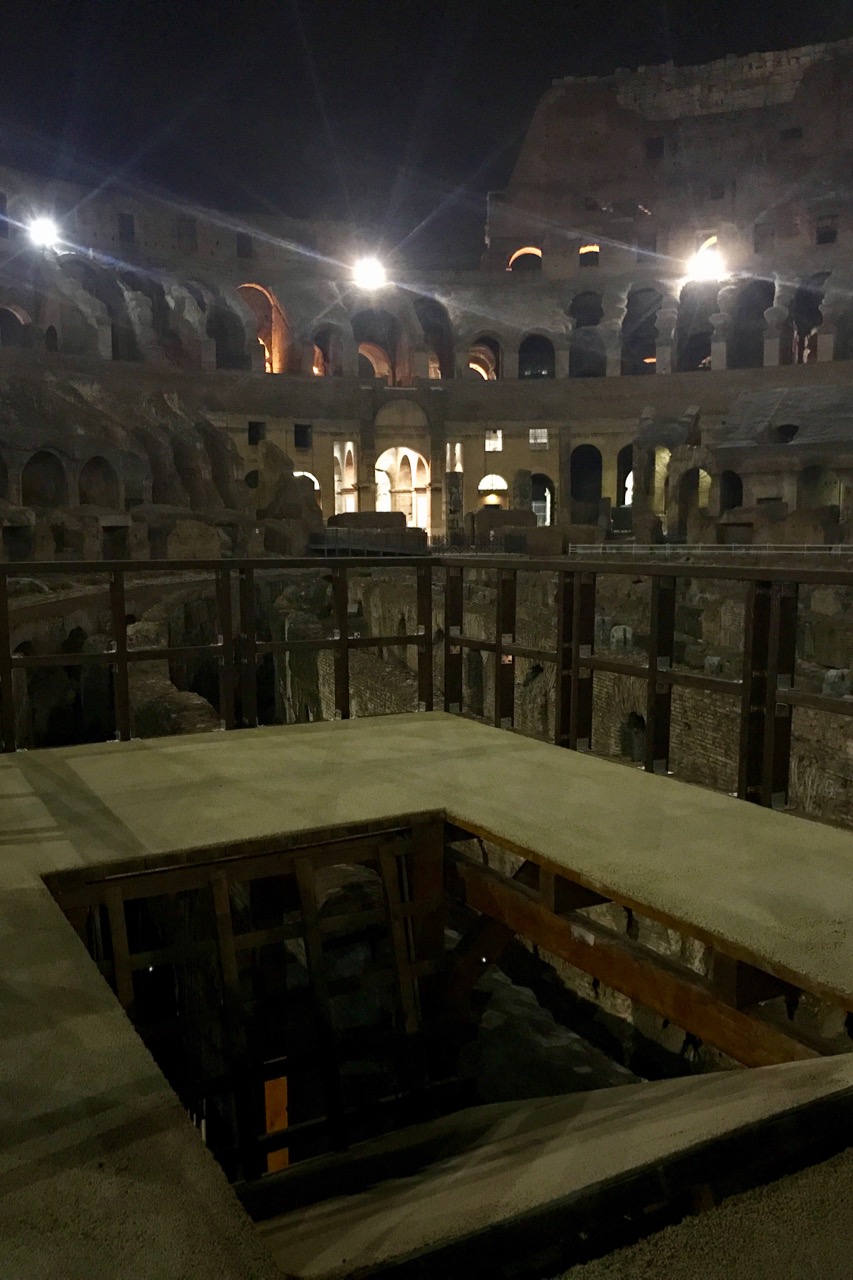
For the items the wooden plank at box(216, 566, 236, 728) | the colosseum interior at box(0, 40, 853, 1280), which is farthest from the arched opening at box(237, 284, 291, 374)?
the wooden plank at box(216, 566, 236, 728)

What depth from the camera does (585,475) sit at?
4312cm

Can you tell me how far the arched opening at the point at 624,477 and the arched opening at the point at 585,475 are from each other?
132 centimetres

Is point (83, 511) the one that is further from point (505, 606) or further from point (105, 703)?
point (505, 606)

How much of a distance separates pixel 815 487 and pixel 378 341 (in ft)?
91.4

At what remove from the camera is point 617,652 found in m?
16.3

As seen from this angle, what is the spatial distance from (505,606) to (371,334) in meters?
45.3

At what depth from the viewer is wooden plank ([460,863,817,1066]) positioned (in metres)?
2.86

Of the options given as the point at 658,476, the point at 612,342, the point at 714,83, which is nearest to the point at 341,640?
the point at 658,476

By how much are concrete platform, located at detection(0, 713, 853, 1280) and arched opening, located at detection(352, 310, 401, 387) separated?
43042 millimetres

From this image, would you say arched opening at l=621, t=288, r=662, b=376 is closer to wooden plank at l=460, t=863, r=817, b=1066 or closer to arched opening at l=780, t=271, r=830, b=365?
arched opening at l=780, t=271, r=830, b=365

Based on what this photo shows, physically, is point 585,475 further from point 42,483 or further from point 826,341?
point 42,483

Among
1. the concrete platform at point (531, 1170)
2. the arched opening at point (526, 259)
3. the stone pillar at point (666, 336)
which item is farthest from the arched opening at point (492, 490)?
the concrete platform at point (531, 1170)

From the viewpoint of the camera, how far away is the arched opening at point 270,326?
147 ft

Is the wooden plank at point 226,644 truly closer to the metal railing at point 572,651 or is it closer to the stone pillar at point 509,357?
the metal railing at point 572,651
